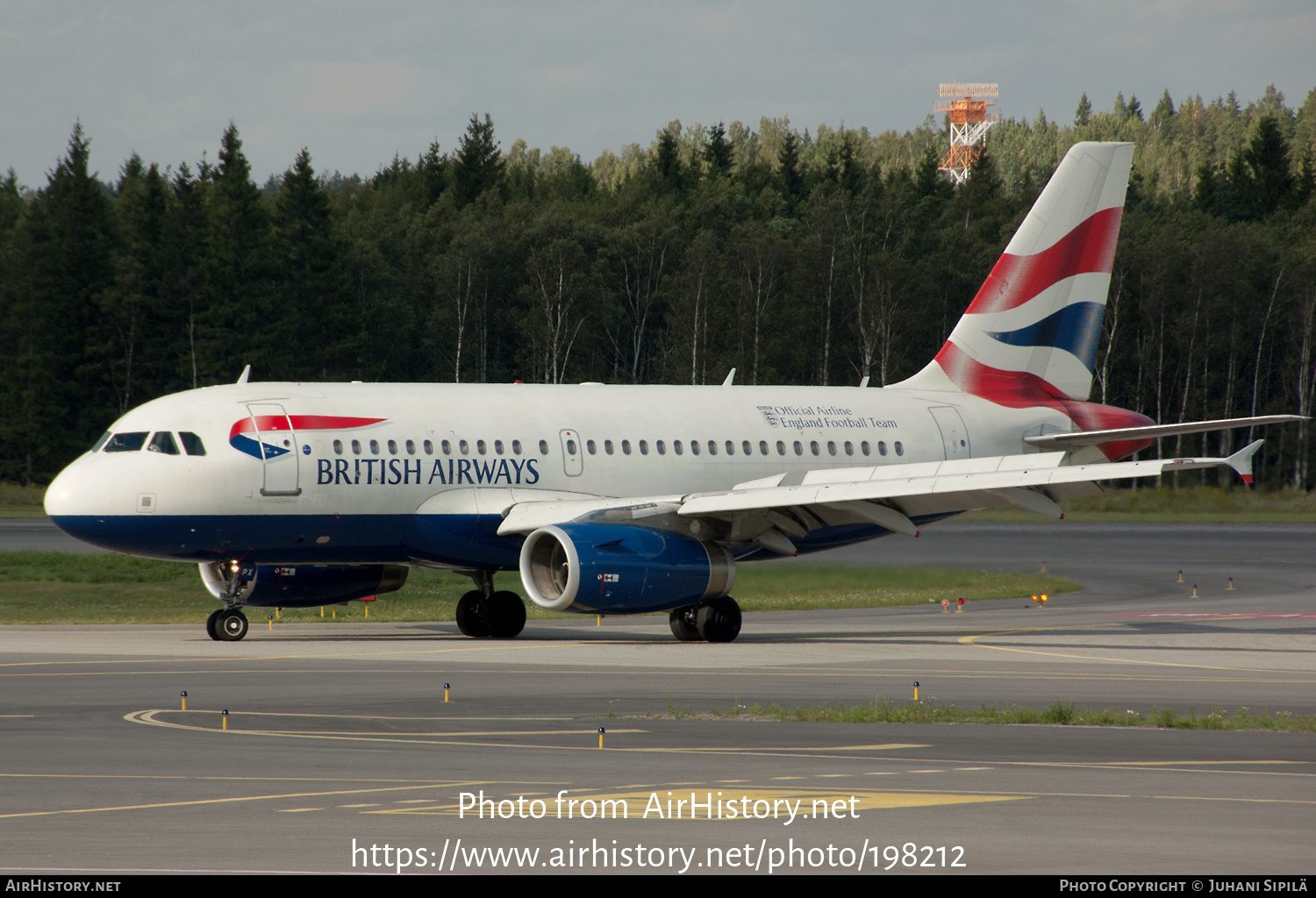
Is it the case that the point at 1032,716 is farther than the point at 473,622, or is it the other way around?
the point at 473,622

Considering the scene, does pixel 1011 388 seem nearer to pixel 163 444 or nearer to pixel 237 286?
pixel 163 444

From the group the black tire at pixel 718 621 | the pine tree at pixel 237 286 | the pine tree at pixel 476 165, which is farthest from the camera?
the pine tree at pixel 476 165

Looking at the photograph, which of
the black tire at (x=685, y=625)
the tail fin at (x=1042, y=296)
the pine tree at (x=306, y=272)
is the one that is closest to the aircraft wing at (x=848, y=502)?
the black tire at (x=685, y=625)

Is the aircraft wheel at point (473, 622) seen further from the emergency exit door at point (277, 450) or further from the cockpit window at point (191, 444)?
the cockpit window at point (191, 444)

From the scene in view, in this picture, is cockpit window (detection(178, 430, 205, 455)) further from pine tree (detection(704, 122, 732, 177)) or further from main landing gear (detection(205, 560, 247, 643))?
pine tree (detection(704, 122, 732, 177))

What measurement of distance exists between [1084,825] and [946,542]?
43.5 m

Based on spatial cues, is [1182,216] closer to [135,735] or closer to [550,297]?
[550,297]

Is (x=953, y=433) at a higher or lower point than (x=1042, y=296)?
lower

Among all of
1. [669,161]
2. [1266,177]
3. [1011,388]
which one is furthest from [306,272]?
[1266,177]

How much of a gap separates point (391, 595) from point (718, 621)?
15.3m

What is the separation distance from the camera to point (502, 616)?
3212 cm

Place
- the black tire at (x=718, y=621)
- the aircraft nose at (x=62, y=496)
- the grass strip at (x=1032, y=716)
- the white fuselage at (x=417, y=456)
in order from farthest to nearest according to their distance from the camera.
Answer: the black tire at (x=718, y=621) → the white fuselage at (x=417, y=456) → the aircraft nose at (x=62, y=496) → the grass strip at (x=1032, y=716)

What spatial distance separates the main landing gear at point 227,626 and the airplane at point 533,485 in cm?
4

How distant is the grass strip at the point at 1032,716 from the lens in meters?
18.5
